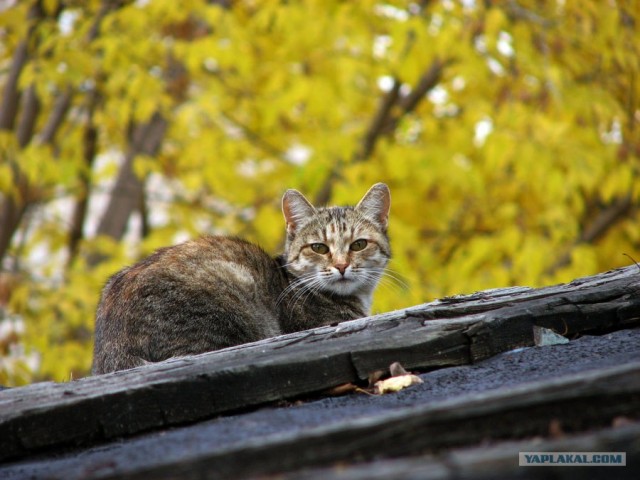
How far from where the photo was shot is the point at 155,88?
777cm

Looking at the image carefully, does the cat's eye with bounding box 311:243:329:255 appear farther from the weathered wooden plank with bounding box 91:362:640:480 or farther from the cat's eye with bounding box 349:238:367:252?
the weathered wooden plank with bounding box 91:362:640:480

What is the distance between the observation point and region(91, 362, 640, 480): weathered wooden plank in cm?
173

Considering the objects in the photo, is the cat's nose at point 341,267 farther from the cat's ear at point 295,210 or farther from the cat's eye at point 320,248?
the cat's ear at point 295,210

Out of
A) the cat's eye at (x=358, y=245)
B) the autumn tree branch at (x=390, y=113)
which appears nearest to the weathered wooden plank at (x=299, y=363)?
the cat's eye at (x=358, y=245)

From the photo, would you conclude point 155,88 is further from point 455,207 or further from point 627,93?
point 627,93

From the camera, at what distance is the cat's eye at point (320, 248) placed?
5.38 meters

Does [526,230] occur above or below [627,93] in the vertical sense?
below

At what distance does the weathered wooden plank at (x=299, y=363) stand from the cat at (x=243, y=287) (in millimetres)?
1065

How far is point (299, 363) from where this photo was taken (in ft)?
8.64

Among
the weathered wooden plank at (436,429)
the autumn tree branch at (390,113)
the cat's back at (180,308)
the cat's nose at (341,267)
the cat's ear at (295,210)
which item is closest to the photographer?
the weathered wooden plank at (436,429)

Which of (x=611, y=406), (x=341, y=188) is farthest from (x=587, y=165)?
(x=611, y=406)

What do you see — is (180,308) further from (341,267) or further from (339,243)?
(339,243)

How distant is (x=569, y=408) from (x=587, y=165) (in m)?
5.86

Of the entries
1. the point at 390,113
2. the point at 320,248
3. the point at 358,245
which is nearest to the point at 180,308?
the point at 320,248
